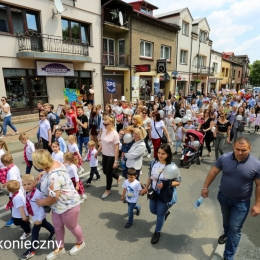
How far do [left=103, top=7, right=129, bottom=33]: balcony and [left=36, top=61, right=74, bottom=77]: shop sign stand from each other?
4994mm

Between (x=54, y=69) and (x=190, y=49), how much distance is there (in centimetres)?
1908

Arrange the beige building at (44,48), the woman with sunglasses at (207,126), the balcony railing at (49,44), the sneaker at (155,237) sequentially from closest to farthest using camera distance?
1. the sneaker at (155,237)
2. the woman with sunglasses at (207,126)
3. the beige building at (44,48)
4. the balcony railing at (49,44)

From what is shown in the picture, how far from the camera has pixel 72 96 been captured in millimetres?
12586

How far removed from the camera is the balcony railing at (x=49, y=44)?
1100 centimetres

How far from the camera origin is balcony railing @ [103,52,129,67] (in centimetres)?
1681

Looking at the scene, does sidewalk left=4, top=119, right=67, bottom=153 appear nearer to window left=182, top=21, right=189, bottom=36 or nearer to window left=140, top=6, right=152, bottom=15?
window left=140, top=6, right=152, bottom=15

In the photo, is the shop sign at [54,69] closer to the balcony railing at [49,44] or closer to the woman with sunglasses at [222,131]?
the balcony railing at [49,44]

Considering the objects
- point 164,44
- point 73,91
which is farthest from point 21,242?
point 164,44

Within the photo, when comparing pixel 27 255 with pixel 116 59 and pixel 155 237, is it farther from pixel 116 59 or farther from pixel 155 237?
pixel 116 59

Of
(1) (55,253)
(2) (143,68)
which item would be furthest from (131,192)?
(2) (143,68)

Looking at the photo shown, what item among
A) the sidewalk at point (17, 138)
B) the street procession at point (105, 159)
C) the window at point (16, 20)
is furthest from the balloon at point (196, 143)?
the window at point (16, 20)

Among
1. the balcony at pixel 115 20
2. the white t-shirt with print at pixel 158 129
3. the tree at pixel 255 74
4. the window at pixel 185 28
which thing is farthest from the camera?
the tree at pixel 255 74

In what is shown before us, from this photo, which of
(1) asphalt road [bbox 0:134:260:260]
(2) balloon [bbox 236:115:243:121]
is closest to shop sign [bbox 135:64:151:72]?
(2) balloon [bbox 236:115:243:121]

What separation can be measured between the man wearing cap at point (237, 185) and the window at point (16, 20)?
12481 millimetres
